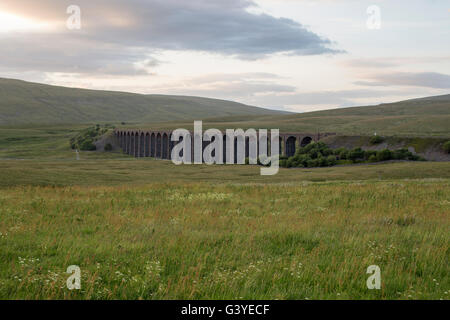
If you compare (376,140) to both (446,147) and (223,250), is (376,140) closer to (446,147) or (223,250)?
(446,147)

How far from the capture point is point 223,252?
9273 mm

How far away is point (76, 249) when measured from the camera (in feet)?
30.6

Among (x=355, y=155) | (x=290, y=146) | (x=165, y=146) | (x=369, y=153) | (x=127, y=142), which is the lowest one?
(x=165, y=146)

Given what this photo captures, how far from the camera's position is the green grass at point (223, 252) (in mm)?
7035

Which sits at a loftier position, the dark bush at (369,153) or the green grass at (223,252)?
the green grass at (223,252)

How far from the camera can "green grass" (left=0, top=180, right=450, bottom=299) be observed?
7035 mm

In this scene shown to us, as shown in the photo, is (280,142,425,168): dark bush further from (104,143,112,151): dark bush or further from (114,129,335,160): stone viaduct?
(104,143,112,151): dark bush

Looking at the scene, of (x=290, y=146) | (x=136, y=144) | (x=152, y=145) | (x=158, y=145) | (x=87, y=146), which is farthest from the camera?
(x=87, y=146)

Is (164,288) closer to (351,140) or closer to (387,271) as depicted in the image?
(387,271)

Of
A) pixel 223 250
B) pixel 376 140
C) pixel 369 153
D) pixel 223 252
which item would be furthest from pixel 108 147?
pixel 223 252

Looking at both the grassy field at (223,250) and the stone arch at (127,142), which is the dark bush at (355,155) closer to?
the grassy field at (223,250)

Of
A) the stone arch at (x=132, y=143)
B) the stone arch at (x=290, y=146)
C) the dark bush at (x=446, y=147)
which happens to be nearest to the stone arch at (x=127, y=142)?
the stone arch at (x=132, y=143)
